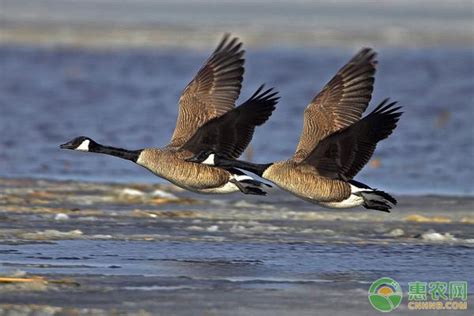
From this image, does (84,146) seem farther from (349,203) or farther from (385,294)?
(385,294)

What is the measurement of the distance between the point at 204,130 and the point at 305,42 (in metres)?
30.5

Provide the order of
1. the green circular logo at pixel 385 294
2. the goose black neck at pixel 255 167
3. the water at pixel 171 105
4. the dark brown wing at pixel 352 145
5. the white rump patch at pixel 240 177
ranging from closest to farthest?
1. the green circular logo at pixel 385 294
2. the dark brown wing at pixel 352 145
3. the goose black neck at pixel 255 167
4. the white rump patch at pixel 240 177
5. the water at pixel 171 105

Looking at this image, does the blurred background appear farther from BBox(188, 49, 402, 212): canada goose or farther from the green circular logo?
the green circular logo

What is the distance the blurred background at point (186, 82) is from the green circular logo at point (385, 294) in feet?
20.1

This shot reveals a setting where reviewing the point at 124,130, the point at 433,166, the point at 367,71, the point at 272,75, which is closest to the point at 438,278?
the point at 367,71

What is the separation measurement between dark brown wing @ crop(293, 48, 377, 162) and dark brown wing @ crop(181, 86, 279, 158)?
399 mm

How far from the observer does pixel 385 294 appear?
888 centimetres

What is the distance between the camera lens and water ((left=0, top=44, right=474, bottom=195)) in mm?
16938

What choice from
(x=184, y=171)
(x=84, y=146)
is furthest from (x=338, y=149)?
(x=84, y=146)

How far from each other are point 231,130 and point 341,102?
102 cm

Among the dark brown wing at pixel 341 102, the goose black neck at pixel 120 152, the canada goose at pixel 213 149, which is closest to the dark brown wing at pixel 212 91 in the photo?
the canada goose at pixel 213 149

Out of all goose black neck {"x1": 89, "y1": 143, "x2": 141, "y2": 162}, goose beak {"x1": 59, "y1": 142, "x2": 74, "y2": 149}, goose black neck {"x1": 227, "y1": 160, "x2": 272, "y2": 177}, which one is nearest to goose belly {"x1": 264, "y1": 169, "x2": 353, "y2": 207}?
goose black neck {"x1": 227, "y1": 160, "x2": 272, "y2": 177}

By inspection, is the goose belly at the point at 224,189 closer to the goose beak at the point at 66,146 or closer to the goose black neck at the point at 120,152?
the goose black neck at the point at 120,152

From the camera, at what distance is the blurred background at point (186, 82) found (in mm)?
17359
